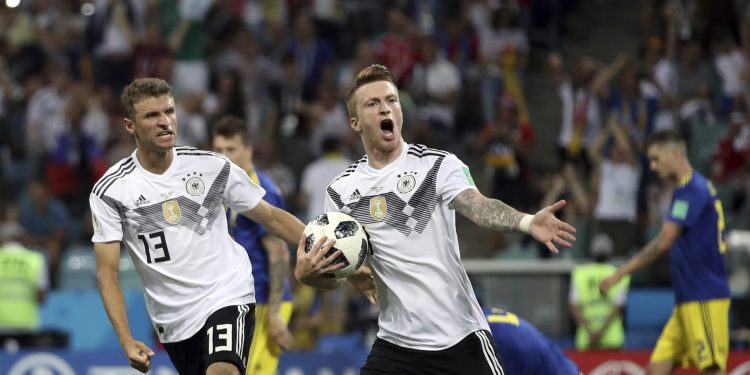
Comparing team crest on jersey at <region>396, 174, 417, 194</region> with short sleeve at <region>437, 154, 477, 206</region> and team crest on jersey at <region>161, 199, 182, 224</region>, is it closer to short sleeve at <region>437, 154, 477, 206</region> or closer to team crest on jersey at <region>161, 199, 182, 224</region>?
short sleeve at <region>437, 154, 477, 206</region>

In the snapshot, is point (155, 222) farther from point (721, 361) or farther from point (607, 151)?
point (607, 151)

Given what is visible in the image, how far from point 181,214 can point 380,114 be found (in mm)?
1407

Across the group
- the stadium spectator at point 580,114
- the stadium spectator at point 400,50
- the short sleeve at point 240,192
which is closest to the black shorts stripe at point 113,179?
the short sleeve at point 240,192

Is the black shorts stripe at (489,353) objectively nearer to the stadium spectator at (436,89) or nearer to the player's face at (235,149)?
the player's face at (235,149)

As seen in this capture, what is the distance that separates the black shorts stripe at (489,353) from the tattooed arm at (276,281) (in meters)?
2.59

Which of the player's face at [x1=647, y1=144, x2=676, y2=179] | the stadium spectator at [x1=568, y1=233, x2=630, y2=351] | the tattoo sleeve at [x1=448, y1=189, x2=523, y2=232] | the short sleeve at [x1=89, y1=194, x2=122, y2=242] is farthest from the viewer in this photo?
the stadium spectator at [x1=568, y1=233, x2=630, y2=351]

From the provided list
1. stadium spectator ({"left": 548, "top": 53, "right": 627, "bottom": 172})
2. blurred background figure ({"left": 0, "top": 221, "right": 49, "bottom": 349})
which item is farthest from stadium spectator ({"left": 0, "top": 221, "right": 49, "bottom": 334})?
stadium spectator ({"left": 548, "top": 53, "right": 627, "bottom": 172})

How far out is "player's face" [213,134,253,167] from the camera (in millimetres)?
9062

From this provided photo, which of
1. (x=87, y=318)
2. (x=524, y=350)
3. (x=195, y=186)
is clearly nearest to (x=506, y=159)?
(x=87, y=318)

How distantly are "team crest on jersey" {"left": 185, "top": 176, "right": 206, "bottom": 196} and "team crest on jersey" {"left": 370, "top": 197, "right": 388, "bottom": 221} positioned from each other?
119 cm

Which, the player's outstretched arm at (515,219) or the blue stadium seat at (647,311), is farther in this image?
the blue stadium seat at (647,311)

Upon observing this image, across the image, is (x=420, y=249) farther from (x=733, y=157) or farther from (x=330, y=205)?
(x=733, y=157)

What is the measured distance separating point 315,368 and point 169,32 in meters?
7.71

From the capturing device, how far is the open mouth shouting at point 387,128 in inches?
263
